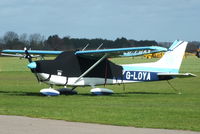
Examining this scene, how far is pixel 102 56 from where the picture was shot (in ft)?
73.9

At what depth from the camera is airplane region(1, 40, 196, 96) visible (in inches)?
835

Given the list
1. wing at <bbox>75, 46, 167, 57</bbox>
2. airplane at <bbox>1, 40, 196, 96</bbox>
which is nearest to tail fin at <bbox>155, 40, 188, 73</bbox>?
airplane at <bbox>1, 40, 196, 96</bbox>

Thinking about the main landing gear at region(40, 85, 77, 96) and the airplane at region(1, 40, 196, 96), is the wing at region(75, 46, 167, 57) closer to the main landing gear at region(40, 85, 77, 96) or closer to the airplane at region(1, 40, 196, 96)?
the airplane at region(1, 40, 196, 96)

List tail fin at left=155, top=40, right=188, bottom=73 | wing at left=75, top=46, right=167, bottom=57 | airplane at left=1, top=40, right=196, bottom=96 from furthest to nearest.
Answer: tail fin at left=155, top=40, right=188, bottom=73 < airplane at left=1, top=40, right=196, bottom=96 < wing at left=75, top=46, right=167, bottom=57

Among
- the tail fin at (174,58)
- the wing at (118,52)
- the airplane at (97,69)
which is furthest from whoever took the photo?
the tail fin at (174,58)

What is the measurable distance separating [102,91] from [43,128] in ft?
37.4

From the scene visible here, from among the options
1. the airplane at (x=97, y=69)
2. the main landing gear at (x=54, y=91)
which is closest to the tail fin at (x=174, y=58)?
the airplane at (x=97, y=69)

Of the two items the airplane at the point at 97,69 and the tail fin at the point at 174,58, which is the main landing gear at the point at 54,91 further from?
the tail fin at the point at 174,58

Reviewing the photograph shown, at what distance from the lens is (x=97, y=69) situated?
22.8 m

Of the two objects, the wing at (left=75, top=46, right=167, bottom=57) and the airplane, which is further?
the airplane

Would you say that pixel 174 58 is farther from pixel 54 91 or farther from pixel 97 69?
pixel 54 91

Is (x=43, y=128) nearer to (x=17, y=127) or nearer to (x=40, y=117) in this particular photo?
(x=17, y=127)

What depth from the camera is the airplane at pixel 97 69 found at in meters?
21.2

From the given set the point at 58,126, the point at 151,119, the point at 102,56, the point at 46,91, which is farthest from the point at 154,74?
the point at 58,126
